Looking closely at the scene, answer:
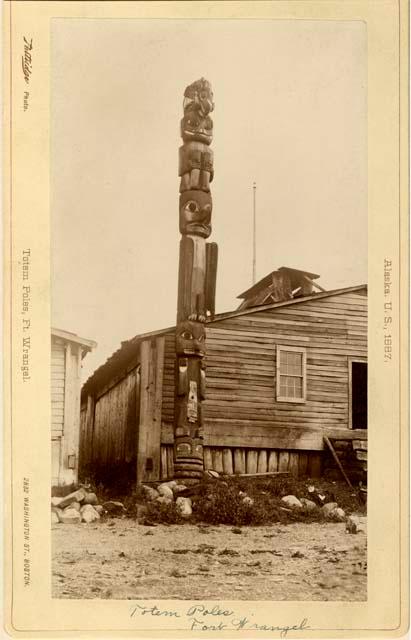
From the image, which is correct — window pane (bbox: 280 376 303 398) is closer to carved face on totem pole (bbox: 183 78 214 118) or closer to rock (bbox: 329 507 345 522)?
rock (bbox: 329 507 345 522)

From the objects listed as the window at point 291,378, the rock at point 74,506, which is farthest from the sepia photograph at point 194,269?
the window at point 291,378

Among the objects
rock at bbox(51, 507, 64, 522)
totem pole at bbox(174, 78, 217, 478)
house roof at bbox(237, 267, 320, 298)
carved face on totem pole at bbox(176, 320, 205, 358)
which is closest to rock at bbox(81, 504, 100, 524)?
rock at bbox(51, 507, 64, 522)

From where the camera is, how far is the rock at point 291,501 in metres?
6.85

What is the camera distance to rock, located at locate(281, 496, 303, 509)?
6.85 m

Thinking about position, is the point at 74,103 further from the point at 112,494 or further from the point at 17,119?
the point at 112,494

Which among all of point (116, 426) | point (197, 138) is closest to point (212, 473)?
point (116, 426)

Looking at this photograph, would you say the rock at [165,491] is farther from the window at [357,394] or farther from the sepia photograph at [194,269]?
the window at [357,394]

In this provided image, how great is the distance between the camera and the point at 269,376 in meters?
7.20

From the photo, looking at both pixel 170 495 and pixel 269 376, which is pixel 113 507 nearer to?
pixel 170 495

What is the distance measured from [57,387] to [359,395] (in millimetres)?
2227

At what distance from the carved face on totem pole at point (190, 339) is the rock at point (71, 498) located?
49.7 inches

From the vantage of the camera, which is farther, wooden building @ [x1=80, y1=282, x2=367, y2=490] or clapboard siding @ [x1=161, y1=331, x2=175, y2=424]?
clapboard siding @ [x1=161, y1=331, x2=175, y2=424]
